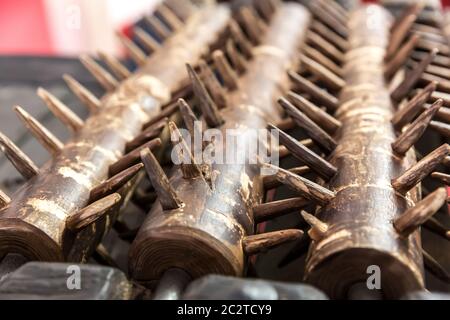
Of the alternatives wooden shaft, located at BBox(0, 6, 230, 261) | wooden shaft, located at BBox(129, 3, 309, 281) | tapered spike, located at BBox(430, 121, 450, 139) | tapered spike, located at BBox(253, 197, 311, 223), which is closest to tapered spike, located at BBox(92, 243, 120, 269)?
wooden shaft, located at BBox(0, 6, 230, 261)

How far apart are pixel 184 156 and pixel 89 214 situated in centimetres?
15

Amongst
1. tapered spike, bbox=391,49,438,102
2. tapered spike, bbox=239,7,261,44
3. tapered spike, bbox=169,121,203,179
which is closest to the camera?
tapered spike, bbox=169,121,203,179

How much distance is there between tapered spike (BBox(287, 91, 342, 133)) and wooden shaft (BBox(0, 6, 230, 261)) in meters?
0.30

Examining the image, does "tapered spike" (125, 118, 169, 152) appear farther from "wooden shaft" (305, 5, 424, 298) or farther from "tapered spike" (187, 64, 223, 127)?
"wooden shaft" (305, 5, 424, 298)

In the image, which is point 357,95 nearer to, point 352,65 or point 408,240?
point 352,65

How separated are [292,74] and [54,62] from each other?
36.7 inches

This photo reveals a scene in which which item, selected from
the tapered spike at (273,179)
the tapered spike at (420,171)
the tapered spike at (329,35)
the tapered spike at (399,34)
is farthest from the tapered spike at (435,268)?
the tapered spike at (329,35)

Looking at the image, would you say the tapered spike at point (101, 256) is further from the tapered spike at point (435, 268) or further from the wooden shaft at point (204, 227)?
the tapered spike at point (435, 268)

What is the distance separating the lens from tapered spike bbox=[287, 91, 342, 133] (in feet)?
3.44

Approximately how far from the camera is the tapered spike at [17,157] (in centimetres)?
93
